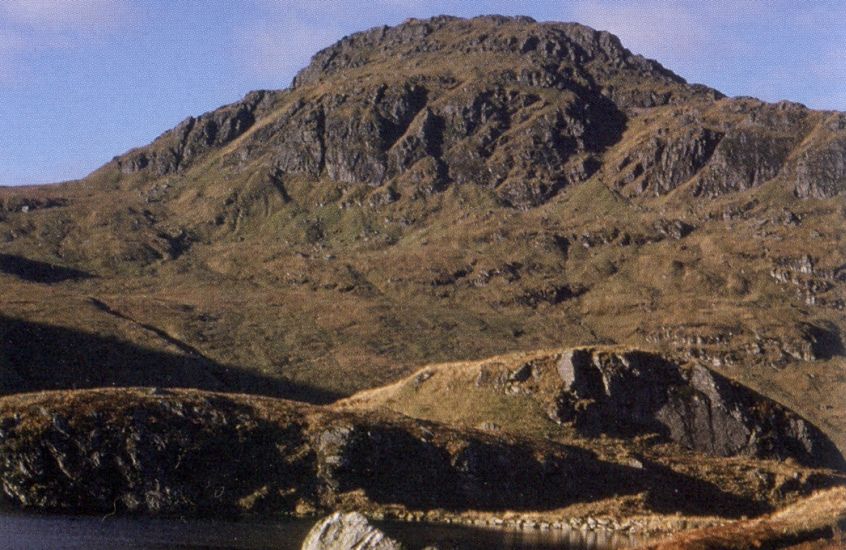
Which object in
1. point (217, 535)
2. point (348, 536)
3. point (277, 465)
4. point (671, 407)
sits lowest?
point (217, 535)

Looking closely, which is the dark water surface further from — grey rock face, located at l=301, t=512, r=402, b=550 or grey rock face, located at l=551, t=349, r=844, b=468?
grey rock face, located at l=551, t=349, r=844, b=468

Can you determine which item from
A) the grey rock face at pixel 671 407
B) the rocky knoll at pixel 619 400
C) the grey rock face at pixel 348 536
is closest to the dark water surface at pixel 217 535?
the grey rock face at pixel 348 536

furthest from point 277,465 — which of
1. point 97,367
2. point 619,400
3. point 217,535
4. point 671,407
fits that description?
point 97,367

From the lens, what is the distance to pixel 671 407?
8638 cm

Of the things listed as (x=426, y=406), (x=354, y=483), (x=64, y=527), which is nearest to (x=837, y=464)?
(x=426, y=406)

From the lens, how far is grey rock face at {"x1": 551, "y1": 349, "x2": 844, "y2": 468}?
84625mm

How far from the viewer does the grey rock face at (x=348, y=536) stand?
111ft

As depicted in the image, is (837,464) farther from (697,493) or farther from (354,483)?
(354,483)

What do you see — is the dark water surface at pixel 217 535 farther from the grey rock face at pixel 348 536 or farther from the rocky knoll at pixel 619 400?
the rocky knoll at pixel 619 400

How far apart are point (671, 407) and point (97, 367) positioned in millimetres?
102202

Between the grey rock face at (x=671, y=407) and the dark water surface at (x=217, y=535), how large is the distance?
21745mm

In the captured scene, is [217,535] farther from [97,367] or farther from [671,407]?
[97,367]

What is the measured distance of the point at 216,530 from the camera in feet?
186

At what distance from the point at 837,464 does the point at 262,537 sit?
5925 centimetres
